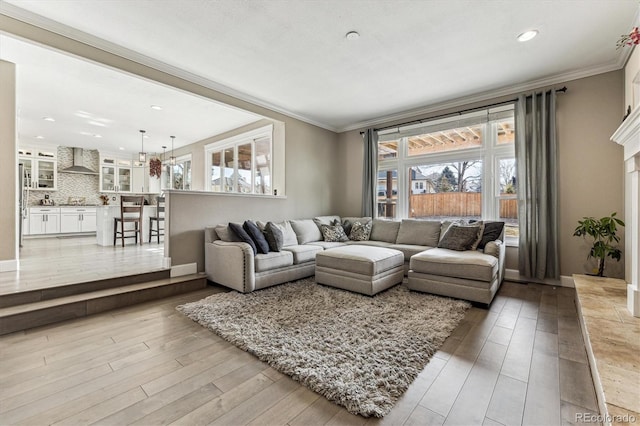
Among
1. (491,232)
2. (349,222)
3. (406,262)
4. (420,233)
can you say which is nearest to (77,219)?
(349,222)

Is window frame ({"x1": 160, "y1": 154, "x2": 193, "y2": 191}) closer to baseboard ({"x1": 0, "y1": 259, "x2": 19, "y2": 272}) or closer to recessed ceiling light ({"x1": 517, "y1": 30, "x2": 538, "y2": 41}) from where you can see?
baseboard ({"x1": 0, "y1": 259, "x2": 19, "y2": 272})

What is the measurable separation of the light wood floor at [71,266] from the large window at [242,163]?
2066 millimetres

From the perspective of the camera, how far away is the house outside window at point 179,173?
8.23m

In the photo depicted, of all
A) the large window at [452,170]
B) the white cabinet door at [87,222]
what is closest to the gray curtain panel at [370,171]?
the large window at [452,170]

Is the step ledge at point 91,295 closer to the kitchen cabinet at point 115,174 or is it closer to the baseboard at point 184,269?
the baseboard at point 184,269

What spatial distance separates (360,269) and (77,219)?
8.66 metres

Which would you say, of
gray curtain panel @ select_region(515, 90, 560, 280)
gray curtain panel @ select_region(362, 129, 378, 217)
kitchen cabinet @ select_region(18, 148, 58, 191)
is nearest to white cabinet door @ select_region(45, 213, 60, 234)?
kitchen cabinet @ select_region(18, 148, 58, 191)

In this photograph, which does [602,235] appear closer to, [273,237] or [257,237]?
[273,237]

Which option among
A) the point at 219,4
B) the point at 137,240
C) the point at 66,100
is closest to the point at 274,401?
the point at 219,4

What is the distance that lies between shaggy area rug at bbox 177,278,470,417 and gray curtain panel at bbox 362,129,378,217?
2.30 metres

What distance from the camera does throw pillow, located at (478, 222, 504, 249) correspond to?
3686mm

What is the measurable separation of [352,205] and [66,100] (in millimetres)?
5341

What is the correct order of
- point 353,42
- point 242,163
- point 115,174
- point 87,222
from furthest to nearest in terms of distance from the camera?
point 115,174 < point 87,222 < point 242,163 < point 353,42

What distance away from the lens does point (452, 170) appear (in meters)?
4.79
